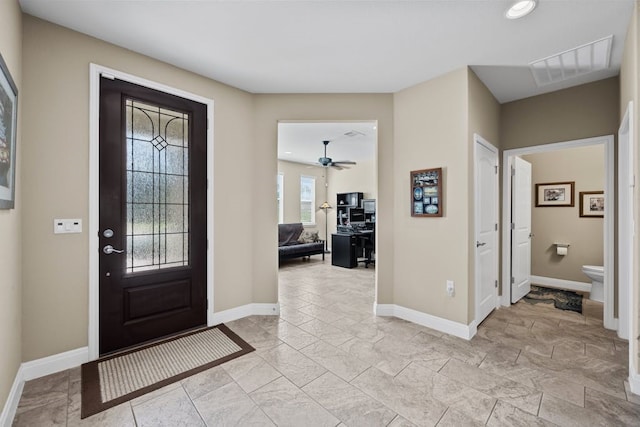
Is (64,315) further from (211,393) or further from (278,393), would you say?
(278,393)

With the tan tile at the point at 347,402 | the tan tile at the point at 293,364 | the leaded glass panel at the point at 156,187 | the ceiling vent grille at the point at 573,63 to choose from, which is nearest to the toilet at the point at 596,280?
the ceiling vent grille at the point at 573,63

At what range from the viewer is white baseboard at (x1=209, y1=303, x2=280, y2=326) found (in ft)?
10.1

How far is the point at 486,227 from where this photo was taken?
10.7ft

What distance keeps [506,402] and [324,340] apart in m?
1.46

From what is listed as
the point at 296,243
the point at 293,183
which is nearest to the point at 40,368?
the point at 296,243

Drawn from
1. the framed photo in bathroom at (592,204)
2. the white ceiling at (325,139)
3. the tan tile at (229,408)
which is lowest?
the tan tile at (229,408)

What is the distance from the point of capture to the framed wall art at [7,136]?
1.52 meters

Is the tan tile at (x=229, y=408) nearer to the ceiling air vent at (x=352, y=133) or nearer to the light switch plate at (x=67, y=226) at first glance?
the light switch plate at (x=67, y=226)

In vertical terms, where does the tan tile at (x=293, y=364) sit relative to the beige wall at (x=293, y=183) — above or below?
below

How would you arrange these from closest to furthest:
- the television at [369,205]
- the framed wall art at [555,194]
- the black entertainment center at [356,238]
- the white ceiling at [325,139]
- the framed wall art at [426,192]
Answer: the framed wall art at [426,192]
the framed wall art at [555,194]
the white ceiling at [325,139]
the black entertainment center at [356,238]
the television at [369,205]

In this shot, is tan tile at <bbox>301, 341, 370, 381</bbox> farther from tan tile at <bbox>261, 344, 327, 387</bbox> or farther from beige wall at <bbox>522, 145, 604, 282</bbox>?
beige wall at <bbox>522, 145, 604, 282</bbox>

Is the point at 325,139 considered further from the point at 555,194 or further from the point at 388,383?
the point at 388,383

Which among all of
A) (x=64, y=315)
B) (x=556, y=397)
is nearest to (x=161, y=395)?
(x=64, y=315)

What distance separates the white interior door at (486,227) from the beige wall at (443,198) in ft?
0.91
